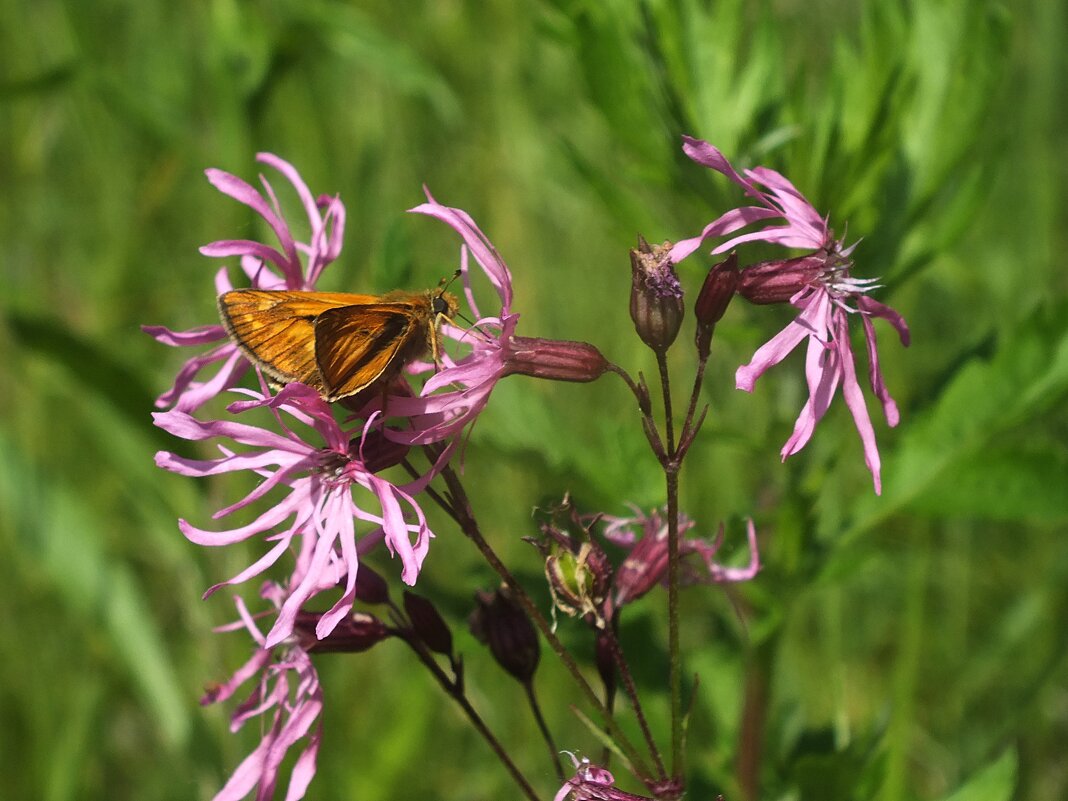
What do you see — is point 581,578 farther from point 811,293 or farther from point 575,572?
point 811,293

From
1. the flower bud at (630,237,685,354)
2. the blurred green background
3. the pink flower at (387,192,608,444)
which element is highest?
the flower bud at (630,237,685,354)

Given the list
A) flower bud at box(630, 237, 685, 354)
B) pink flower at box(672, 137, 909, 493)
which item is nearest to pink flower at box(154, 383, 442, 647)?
flower bud at box(630, 237, 685, 354)

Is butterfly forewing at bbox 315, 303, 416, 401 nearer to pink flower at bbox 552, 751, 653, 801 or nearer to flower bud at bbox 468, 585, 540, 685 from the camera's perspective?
flower bud at bbox 468, 585, 540, 685

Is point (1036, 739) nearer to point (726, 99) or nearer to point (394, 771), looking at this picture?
point (394, 771)

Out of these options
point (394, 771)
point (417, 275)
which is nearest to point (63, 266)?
point (417, 275)

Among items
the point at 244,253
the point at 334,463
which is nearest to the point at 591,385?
the point at 244,253

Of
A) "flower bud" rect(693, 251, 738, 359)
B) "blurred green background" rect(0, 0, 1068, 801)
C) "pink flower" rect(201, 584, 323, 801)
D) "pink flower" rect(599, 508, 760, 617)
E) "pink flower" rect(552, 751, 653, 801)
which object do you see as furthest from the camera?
"blurred green background" rect(0, 0, 1068, 801)
